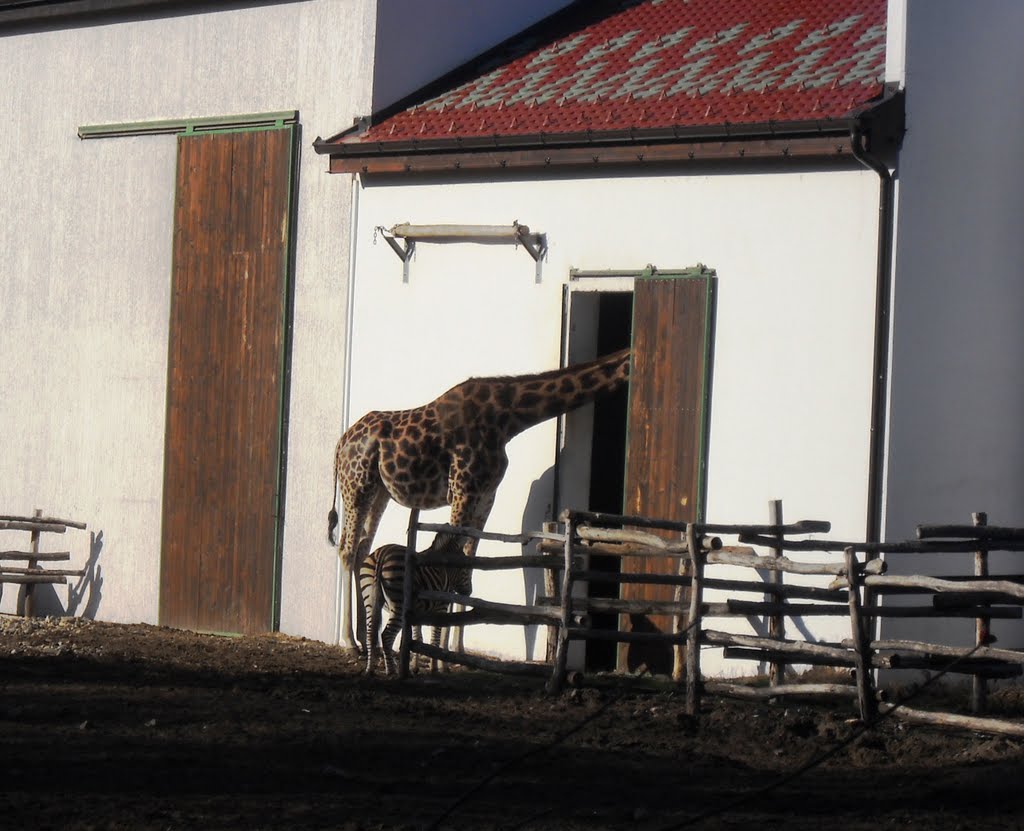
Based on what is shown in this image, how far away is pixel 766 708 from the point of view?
35.3 ft

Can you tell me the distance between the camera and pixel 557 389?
1288cm

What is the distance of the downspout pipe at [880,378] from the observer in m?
11.6

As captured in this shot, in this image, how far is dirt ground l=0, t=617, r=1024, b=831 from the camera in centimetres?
791

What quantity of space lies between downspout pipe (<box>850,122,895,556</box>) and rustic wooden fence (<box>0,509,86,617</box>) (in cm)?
813

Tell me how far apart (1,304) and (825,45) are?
885 centimetres

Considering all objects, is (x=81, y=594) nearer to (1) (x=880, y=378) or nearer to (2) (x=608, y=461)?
(2) (x=608, y=461)

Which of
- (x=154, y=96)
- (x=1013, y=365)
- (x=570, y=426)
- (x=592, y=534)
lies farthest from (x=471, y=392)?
(x=154, y=96)

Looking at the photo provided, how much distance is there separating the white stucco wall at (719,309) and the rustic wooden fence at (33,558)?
3881 millimetres

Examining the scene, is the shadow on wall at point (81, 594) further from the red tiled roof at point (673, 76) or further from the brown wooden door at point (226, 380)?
the red tiled roof at point (673, 76)

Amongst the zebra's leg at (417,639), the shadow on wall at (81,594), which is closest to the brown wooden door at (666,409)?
the zebra's leg at (417,639)

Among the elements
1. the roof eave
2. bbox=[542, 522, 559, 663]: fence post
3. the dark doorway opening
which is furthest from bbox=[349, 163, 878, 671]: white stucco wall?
the dark doorway opening

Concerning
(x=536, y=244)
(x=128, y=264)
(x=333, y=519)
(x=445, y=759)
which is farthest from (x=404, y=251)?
(x=445, y=759)

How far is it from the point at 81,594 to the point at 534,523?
548cm

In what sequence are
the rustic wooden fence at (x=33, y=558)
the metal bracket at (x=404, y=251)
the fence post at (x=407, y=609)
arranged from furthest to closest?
the rustic wooden fence at (x=33, y=558)
the metal bracket at (x=404, y=251)
the fence post at (x=407, y=609)
